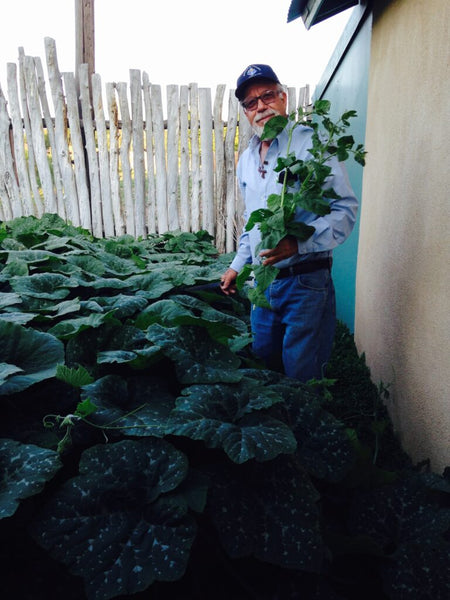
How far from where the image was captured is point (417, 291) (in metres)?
2.00

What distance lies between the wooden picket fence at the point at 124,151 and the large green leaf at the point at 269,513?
4.77m

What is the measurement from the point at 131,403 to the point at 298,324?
1276mm

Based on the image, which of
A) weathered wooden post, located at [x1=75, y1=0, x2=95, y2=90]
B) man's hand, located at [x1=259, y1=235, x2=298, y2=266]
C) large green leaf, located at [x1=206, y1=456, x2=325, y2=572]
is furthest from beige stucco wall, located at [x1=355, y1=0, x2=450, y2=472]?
weathered wooden post, located at [x1=75, y1=0, x2=95, y2=90]

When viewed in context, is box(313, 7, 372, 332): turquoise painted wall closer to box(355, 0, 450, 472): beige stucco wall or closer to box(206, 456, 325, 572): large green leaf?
box(355, 0, 450, 472): beige stucco wall

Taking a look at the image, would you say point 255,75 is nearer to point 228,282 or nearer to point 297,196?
point 297,196

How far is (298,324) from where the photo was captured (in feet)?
7.50

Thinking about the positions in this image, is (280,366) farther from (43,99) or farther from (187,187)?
(43,99)

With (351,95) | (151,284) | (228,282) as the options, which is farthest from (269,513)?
(351,95)

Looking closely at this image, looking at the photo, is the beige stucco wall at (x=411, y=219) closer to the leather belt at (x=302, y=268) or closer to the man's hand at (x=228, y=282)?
the leather belt at (x=302, y=268)

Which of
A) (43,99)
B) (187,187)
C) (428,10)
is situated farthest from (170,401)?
(43,99)

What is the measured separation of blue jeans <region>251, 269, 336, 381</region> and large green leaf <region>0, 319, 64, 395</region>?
1.28 meters

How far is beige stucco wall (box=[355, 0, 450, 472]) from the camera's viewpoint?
5.66ft

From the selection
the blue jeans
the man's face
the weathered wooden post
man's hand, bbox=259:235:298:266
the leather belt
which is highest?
the weathered wooden post

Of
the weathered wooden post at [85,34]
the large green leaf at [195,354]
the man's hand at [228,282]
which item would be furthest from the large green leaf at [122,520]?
the weathered wooden post at [85,34]
